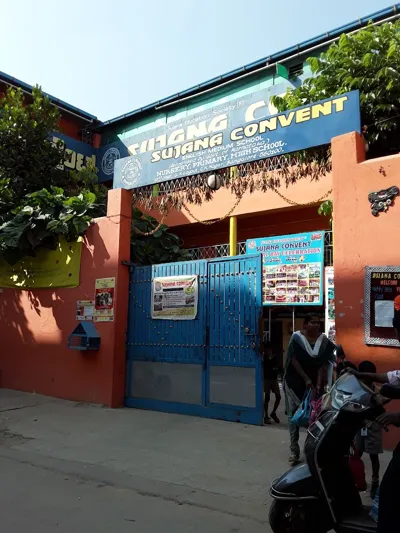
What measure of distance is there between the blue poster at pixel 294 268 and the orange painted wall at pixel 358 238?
362 centimetres

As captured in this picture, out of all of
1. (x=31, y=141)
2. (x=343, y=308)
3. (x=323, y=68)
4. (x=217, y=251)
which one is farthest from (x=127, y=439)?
(x=31, y=141)

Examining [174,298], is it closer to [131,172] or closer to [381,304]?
[131,172]

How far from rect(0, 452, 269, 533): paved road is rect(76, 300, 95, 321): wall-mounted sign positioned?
421cm

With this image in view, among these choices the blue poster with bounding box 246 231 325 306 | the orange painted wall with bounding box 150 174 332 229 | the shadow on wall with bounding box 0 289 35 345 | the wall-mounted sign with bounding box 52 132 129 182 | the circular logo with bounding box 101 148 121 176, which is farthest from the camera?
the circular logo with bounding box 101 148 121 176

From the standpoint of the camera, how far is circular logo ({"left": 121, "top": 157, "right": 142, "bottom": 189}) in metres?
9.18

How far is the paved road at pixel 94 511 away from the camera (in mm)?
3535

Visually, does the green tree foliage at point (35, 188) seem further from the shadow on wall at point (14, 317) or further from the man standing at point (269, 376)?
the man standing at point (269, 376)

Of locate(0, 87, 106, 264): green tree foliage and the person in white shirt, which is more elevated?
locate(0, 87, 106, 264): green tree foliage

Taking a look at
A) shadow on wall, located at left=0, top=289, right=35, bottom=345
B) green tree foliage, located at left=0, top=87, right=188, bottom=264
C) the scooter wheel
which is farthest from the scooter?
shadow on wall, located at left=0, top=289, right=35, bottom=345

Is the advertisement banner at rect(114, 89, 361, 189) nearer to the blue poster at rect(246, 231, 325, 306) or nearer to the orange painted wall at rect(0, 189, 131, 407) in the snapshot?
the orange painted wall at rect(0, 189, 131, 407)

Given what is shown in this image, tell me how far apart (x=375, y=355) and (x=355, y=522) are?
312 cm

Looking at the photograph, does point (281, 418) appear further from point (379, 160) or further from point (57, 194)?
point (57, 194)

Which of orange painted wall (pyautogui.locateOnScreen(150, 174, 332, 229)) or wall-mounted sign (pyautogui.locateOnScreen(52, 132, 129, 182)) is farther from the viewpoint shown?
wall-mounted sign (pyautogui.locateOnScreen(52, 132, 129, 182))

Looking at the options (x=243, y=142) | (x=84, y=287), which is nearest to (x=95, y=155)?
(x=84, y=287)
